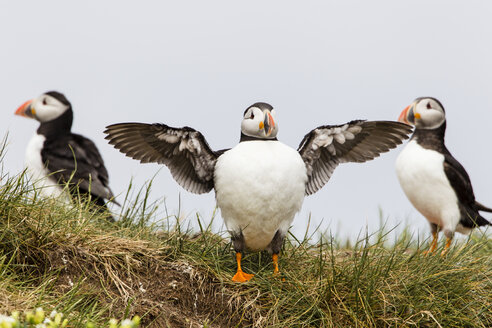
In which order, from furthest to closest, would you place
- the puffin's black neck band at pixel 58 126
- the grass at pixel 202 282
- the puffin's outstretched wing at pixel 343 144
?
the puffin's black neck band at pixel 58 126 < the puffin's outstretched wing at pixel 343 144 < the grass at pixel 202 282

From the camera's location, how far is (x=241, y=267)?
5188 millimetres

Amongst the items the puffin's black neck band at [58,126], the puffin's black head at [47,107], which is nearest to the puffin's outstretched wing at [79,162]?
the puffin's black neck band at [58,126]

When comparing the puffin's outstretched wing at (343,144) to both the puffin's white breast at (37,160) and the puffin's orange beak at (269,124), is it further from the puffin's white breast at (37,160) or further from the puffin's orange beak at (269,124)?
the puffin's white breast at (37,160)

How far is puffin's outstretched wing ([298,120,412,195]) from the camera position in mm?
5309

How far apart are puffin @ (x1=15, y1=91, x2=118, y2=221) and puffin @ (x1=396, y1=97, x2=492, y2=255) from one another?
3.22 meters

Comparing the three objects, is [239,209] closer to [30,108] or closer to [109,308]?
[109,308]

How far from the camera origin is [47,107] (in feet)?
29.0

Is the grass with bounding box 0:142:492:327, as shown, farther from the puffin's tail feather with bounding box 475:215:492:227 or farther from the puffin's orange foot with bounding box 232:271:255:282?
the puffin's tail feather with bounding box 475:215:492:227

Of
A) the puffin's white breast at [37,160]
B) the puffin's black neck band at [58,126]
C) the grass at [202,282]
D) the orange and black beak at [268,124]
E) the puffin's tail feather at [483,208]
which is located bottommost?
the puffin's tail feather at [483,208]

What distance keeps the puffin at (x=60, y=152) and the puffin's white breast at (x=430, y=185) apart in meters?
3.19

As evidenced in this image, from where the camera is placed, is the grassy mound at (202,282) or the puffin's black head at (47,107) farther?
the puffin's black head at (47,107)

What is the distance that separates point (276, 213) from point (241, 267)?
601 mm

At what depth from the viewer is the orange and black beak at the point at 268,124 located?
4855 millimetres

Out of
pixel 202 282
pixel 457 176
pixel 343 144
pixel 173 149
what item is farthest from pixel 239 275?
pixel 457 176
